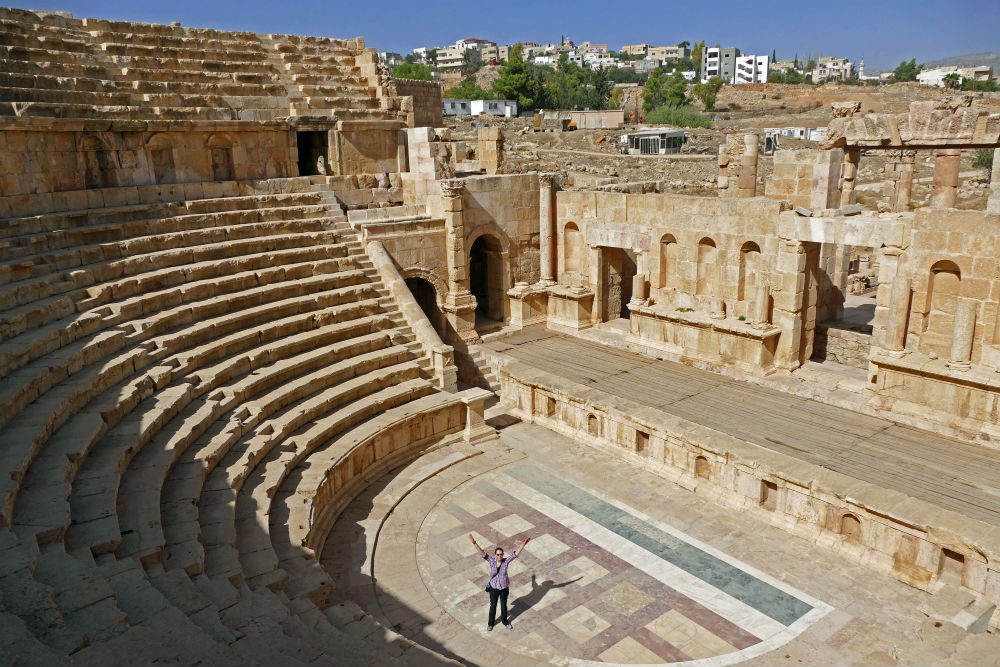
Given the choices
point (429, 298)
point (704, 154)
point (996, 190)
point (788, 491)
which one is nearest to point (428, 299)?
point (429, 298)

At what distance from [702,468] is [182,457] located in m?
7.67

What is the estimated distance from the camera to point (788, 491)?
412 inches

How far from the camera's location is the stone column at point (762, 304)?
14.3m

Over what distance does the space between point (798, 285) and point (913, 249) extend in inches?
82.0

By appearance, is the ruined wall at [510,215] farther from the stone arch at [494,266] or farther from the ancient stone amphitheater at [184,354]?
the ancient stone amphitheater at [184,354]

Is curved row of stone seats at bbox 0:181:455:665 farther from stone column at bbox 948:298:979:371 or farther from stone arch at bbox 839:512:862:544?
stone column at bbox 948:298:979:371

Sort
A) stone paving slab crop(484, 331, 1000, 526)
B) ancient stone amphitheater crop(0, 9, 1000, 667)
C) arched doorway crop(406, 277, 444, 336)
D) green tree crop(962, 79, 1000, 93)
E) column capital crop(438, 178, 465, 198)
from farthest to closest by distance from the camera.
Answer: green tree crop(962, 79, 1000, 93) < arched doorway crop(406, 277, 444, 336) < column capital crop(438, 178, 465, 198) < stone paving slab crop(484, 331, 1000, 526) < ancient stone amphitheater crop(0, 9, 1000, 667)

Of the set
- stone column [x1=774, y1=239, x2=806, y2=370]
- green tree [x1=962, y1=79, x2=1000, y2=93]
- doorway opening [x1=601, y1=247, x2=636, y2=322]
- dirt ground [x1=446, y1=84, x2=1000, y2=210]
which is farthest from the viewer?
green tree [x1=962, y1=79, x2=1000, y2=93]

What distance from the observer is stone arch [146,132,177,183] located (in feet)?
51.0

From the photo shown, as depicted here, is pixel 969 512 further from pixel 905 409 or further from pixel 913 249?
pixel 913 249

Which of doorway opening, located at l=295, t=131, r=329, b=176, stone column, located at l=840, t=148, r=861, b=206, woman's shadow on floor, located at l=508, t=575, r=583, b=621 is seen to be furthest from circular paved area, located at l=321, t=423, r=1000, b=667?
doorway opening, located at l=295, t=131, r=329, b=176

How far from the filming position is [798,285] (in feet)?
45.3

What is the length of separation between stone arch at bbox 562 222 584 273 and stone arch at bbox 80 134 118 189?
10309mm

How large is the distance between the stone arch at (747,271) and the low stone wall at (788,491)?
3.87m
